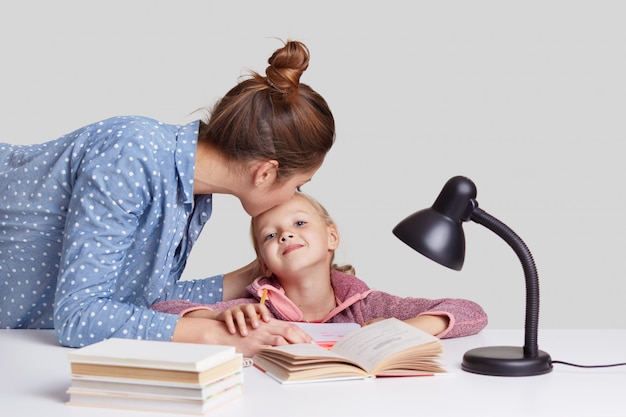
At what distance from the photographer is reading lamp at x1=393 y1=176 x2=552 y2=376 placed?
6.30 feet

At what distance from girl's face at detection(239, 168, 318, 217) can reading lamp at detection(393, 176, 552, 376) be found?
0.67 m

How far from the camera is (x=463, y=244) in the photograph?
195 cm

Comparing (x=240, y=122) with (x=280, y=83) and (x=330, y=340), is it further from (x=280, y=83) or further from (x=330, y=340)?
(x=330, y=340)

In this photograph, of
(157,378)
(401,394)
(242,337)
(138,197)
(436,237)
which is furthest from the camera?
(138,197)

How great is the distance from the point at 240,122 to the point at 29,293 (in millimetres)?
777

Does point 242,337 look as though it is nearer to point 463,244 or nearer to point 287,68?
point 463,244

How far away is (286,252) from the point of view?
265 centimetres

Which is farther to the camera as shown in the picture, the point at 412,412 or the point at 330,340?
the point at 330,340

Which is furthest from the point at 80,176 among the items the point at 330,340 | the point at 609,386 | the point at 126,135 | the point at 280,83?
the point at 609,386

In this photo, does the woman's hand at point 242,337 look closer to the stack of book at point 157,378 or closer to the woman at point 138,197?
the woman at point 138,197

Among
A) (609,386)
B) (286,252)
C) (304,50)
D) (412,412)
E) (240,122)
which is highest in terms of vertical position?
(304,50)

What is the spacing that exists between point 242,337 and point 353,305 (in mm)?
622

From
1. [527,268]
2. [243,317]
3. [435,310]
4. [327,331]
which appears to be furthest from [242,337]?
[527,268]

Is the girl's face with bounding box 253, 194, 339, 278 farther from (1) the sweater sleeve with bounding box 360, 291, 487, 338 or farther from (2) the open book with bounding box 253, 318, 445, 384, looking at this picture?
(2) the open book with bounding box 253, 318, 445, 384
